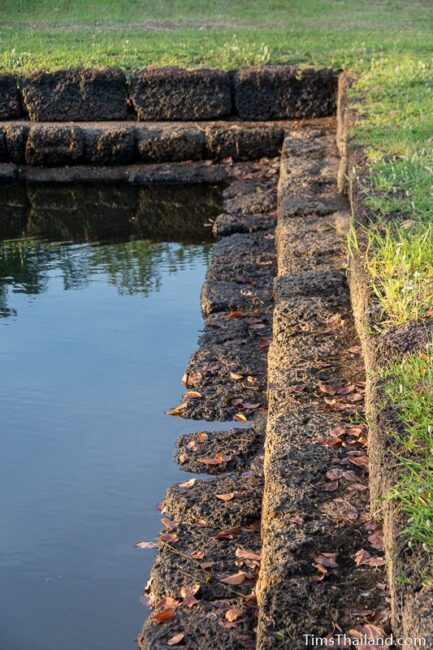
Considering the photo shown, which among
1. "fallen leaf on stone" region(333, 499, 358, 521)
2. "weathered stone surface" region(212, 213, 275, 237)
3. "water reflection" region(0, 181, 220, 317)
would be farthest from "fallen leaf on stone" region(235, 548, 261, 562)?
"weathered stone surface" region(212, 213, 275, 237)

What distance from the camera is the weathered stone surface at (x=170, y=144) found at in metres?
10.6

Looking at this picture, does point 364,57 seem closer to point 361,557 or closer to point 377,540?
point 377,540

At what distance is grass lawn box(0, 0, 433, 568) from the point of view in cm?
452

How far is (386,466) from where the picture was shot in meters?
3.32

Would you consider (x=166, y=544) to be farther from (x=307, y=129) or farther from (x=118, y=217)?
(x=307, y=129)

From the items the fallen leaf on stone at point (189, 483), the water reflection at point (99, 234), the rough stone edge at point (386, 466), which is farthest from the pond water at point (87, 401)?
the rough stone edge at point (386, 466)

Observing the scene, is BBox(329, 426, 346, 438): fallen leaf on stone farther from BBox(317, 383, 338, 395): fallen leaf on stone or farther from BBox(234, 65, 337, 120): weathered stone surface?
BBox(234, 65, 337, 120): weathered stone surface

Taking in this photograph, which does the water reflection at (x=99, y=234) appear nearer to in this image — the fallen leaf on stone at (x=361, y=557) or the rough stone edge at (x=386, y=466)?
the rough stone edge at (x=386, y=466)

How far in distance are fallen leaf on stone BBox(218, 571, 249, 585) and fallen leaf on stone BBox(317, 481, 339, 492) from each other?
1.38ft

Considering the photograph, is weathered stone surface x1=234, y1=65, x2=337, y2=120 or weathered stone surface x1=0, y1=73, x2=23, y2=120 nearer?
weathered stone surface x1=234, y1=65, x2=337, y2=120

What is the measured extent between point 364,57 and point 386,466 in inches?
362

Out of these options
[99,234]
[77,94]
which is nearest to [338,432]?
[99,234]

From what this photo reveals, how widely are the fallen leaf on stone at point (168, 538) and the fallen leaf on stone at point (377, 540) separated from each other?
0.84 m

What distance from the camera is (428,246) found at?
5.04m
